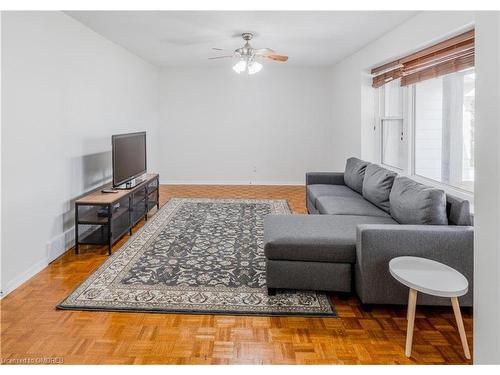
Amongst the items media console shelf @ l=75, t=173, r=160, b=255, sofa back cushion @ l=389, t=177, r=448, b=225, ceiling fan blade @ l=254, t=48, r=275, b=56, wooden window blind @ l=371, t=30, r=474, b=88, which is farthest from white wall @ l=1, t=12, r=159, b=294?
wooden window blind @ l=371, t=30, r=474, b=88

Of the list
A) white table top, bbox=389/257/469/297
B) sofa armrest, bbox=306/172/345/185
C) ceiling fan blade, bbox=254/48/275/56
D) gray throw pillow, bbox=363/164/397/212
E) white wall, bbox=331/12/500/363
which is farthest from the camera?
sofa armrest, bbox=306/172/345/185

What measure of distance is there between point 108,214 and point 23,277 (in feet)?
3.08

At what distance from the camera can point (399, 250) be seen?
252 cm

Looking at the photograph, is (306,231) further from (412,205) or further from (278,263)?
(412,205)

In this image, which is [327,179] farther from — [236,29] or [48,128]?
[48,128]

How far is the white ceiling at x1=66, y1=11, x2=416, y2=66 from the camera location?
399 centimetres

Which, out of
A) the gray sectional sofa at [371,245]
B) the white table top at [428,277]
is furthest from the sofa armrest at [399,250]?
the white table top at [428,277]

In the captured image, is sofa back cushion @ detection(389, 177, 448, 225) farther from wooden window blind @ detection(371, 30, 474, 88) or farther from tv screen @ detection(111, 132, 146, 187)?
tv screen @ detection(111, 132, 146, 187)

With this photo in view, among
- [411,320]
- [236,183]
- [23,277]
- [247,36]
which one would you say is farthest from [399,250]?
[236,183]

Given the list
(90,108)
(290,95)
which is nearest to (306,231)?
(90,108)

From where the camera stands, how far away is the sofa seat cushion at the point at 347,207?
3.76 meters

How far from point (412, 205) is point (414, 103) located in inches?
82.0

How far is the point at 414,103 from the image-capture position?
4.67 m

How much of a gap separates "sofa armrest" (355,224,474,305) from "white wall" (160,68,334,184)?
5.42m
